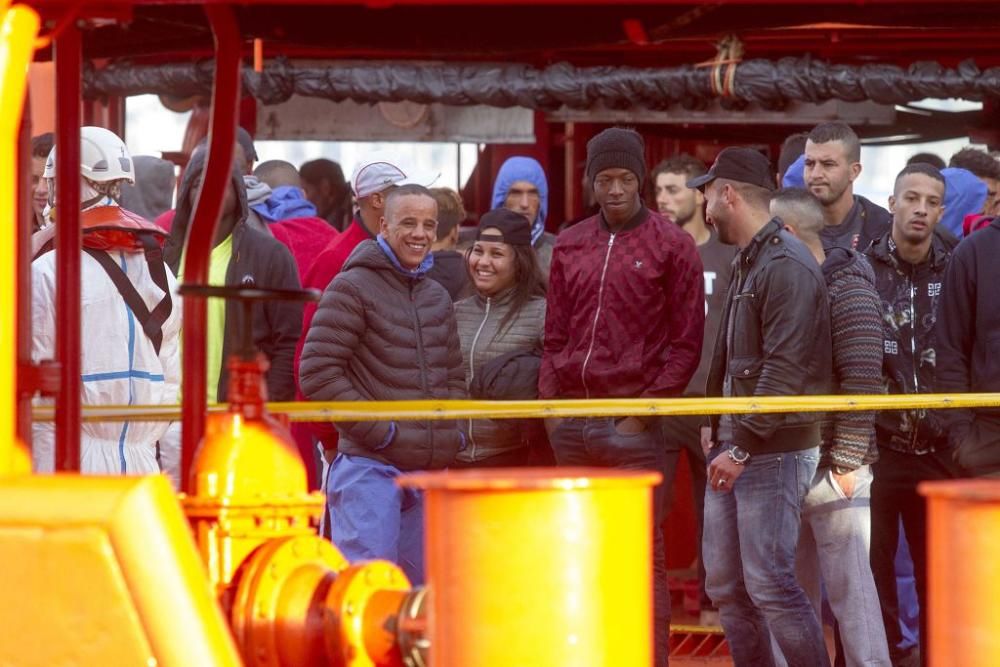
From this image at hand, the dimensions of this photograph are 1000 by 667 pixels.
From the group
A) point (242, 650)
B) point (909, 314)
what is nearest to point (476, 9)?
point (242, 650)

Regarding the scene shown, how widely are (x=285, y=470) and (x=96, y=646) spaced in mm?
506

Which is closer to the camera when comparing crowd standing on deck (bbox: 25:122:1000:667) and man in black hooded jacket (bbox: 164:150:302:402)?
crowd standing on deck (bbox: 25:122:1000:667)

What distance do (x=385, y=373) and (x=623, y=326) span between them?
846 millimetres

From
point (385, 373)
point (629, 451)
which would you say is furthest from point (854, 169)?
point (385, 373)

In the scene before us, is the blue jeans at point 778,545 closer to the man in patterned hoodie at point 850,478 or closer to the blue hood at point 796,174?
the man in patterned hoodie at point 850,478

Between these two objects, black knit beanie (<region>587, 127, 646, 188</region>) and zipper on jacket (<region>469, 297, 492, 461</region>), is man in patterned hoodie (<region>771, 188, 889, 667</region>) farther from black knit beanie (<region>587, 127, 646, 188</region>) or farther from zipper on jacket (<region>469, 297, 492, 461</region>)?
zipper on jacket (<region>469, 297, 492, 461</region>)

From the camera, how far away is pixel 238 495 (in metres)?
2.64

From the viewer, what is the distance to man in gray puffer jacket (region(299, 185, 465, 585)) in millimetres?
6004

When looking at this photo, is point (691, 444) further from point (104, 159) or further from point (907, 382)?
point (104, 159)

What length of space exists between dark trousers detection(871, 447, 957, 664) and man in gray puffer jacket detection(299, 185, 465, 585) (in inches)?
62.8

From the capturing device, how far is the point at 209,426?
270cm

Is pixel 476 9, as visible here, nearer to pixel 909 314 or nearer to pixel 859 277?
A: pixel 859 277

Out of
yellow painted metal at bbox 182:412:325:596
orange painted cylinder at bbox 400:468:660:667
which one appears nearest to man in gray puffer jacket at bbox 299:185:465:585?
yellow painted metal at bbox 182:412:325:596

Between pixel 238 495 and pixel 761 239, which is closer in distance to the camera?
A: pixel 238 495
